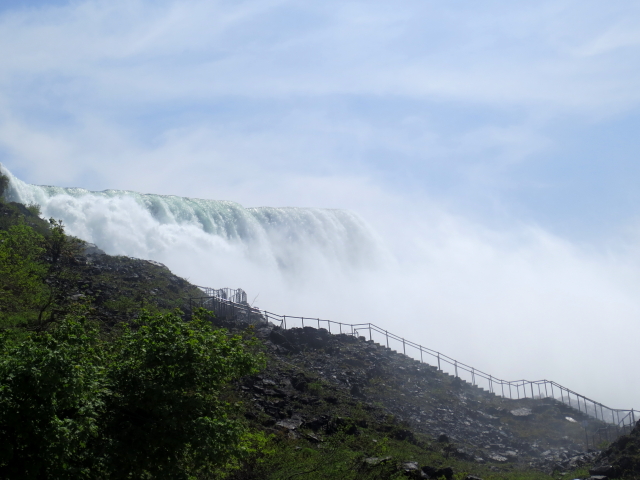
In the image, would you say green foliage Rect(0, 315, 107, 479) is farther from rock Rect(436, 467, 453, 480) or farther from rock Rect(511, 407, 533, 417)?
rock Rect(511, 407, 533, 417)

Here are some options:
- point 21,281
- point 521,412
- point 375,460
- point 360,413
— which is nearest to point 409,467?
point 375,460

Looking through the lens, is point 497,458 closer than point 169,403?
No

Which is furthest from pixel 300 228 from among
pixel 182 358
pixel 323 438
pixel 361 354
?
pixel 182 358

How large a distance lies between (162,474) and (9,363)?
3508 mm

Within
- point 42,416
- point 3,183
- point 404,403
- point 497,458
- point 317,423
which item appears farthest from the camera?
point 3,183

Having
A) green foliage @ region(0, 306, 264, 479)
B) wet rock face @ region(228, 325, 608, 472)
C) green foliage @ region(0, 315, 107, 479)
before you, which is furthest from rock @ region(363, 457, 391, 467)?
green foliage @ region(0, 315, 107, 479)

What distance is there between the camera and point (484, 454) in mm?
25703

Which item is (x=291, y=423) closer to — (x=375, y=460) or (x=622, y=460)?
(x=375, y=460)

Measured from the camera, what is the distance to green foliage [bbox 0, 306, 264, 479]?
9.95 m

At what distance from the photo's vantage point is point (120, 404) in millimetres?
11766

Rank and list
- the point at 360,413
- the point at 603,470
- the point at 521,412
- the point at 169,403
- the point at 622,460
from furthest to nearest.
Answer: the point at 521,412 → the point at 360,413 → the point at 622,460 → the point at 603,470 → the point at 169,403

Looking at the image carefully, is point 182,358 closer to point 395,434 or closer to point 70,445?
point 70,445

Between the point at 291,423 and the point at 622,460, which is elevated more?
the point at 291,423

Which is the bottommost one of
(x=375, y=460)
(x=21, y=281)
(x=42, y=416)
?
(x=375, y=460)
